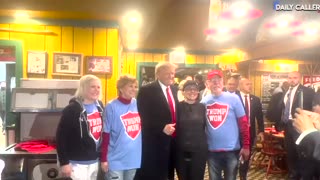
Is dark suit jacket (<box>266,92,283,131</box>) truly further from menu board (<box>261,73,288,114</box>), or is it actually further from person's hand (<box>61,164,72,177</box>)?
menu board (<box>261,73,288,114</box>)

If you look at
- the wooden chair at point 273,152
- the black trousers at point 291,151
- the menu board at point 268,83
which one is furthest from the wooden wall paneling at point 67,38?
the menu board at point 268,83

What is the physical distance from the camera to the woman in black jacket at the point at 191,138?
9.98 feet

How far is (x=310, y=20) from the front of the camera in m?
4.84

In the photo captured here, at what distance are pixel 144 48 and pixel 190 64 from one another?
1164 millimetres

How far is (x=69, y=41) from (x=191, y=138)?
2442mm

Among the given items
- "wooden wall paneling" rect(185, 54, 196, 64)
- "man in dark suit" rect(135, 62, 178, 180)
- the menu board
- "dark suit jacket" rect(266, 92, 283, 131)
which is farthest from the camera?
the menu board

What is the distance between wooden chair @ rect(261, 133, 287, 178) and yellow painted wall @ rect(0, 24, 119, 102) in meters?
2.94

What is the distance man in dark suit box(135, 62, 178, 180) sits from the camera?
3.13 m

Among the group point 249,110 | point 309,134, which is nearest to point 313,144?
point 309,134

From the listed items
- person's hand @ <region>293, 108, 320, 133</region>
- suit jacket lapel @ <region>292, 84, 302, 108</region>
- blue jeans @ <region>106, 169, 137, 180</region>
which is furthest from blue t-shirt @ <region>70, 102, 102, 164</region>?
suit jacket lapel @ <region>292, 84, 302, 108</region>

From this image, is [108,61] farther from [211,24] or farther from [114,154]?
[114,154]

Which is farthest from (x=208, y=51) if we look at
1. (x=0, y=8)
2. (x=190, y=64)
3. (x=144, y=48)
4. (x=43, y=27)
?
(x=0, y=8)

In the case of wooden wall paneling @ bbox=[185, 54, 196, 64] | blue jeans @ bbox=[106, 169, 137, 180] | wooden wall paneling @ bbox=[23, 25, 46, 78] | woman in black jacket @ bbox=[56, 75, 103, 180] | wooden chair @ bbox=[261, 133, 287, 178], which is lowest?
wooden chair @ bbox=[261, 133, 287, 178]

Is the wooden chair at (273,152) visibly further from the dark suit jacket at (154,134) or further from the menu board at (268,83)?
the dark suit jacket at (154,134)
